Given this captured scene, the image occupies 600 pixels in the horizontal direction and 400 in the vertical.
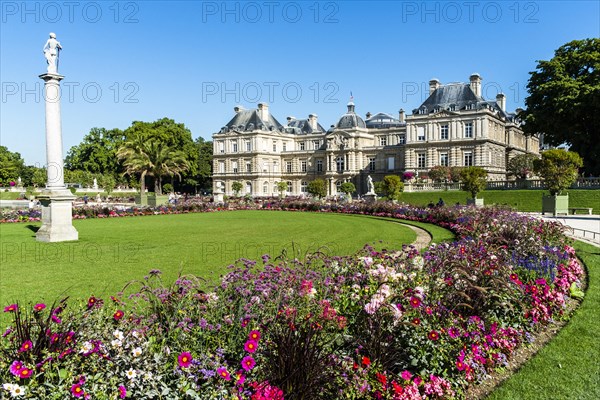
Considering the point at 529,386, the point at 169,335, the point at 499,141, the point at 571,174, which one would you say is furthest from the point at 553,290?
the point at 499,141

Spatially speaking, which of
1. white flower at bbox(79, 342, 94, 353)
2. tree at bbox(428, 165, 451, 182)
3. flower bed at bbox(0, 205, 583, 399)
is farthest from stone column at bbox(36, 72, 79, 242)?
tree at bbox(428, 165, 451, 182)

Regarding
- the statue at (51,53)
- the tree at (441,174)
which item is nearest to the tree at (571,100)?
the tree at (441,174)

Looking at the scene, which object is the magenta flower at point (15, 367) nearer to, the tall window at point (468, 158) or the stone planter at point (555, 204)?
the stone planter at point (555, 204)

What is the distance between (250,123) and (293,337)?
69.3 meters

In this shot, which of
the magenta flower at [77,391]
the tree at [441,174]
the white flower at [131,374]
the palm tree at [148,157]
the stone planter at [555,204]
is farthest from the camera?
the tree at [441,174]

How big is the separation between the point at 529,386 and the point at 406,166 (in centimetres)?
5383

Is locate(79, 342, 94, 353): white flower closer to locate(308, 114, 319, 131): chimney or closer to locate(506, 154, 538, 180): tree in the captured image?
locate(506, 154, 538, 180): tree

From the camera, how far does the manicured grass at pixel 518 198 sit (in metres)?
28.6

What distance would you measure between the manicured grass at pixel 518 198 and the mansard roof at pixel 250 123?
3491cm

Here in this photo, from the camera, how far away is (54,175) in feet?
46.7

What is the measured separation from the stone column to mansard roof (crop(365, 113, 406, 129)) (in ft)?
190

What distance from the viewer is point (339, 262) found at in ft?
20.9

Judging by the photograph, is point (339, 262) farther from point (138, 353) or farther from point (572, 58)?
point (572, 58)

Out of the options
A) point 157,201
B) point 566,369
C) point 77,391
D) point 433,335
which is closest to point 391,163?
point 157,201
